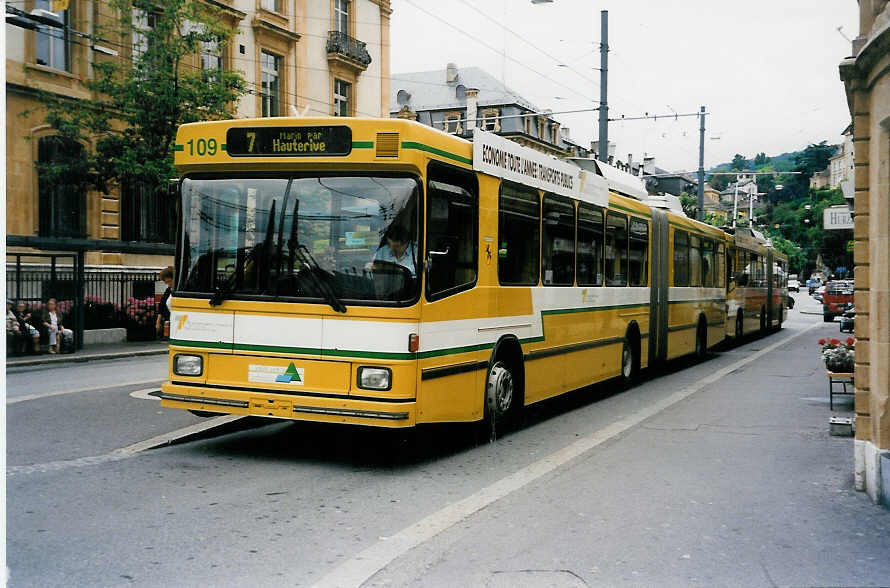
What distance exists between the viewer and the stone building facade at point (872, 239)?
673 cm

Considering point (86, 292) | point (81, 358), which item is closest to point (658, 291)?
point (81, 358)

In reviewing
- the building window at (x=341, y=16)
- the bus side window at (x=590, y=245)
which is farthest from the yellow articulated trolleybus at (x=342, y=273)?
the building window at (x=341, y=16)

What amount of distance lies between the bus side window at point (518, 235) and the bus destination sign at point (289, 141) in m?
2.08

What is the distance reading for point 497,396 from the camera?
904 centimetres

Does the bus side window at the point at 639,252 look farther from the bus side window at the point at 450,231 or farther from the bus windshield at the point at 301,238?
the bus windshield at the point at 301,238

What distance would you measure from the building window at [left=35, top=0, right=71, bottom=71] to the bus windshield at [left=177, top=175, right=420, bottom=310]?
19654 millimetres

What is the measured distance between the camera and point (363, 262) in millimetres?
7559

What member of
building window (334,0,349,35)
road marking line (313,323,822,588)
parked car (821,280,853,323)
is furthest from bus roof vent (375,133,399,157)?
parked car (821,280,853,323)

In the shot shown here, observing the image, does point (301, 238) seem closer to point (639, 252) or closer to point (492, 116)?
point (639, 252)

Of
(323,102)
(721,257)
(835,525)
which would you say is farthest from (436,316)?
(323,102)

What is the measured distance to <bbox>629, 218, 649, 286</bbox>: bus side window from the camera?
14.0m

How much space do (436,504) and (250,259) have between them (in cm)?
270

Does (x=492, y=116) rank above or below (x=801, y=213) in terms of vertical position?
above

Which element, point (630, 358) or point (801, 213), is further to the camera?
point (801, 213)
